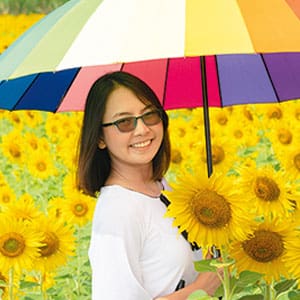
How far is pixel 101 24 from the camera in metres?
2.45

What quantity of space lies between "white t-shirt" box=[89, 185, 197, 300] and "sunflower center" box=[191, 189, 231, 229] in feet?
0.76

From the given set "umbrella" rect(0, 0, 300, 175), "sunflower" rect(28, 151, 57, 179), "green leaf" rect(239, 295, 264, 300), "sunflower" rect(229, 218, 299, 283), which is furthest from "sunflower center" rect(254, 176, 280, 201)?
"sunflower" rect(28, 151, 57, 179)

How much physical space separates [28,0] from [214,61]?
24.9 ft

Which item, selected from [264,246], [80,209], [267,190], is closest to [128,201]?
[264,246]

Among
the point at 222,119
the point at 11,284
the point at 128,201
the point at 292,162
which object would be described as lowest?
the point at 222,119

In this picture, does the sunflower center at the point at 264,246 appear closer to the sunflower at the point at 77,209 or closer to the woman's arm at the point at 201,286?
the woman's arm at the point at 201,286

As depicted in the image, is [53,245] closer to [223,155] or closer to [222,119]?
[223,155]

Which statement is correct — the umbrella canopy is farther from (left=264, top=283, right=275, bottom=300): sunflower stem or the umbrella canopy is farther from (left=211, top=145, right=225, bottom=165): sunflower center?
(left=211, top=145, right=225, bottom=165): sunflower center

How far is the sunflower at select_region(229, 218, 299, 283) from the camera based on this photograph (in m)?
2.51

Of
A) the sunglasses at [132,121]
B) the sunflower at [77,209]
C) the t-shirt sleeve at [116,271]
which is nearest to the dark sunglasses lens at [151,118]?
the sunglasses at [132,121]

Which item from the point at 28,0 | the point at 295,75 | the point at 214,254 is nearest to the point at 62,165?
the point at 295,75

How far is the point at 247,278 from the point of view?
2.36 metres

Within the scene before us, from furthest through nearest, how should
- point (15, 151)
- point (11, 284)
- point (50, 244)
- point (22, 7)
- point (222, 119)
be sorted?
point (22, 7) < point (15, 151) < point (222, 119) < point (50, 244) < point (11, 284)

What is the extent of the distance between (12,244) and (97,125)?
511 mm
